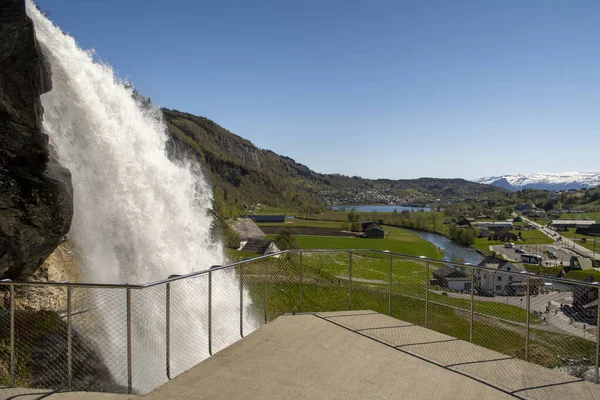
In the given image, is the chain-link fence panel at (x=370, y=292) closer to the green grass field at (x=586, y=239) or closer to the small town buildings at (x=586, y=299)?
the small town buildings at (x=586, y=299)

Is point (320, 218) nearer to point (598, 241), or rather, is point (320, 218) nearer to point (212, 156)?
point (212, 156)

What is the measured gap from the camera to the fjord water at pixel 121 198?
12.6 meters

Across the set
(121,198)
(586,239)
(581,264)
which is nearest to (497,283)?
(121,198)

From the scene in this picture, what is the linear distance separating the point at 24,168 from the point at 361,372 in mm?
9870

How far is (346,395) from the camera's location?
4.94 metres

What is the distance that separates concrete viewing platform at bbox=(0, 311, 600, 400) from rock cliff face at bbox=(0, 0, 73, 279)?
7.09m

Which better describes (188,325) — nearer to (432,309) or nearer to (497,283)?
(497,283)

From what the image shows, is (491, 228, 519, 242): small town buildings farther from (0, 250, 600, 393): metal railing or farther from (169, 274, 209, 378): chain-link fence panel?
(169, 274, 209, 378): chain-link fence panel

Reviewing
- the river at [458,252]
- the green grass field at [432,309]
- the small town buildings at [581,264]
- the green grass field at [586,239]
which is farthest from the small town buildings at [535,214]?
the green grass field at [432,309]

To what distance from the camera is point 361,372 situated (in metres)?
5.57

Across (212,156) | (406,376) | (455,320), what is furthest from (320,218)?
(406,376)

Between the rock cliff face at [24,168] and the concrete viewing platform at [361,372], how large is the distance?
7.09m

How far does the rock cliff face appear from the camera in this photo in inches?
413

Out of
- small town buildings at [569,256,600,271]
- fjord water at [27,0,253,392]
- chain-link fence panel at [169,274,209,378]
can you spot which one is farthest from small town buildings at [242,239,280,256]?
small town buildings at [569,256,600,271]
